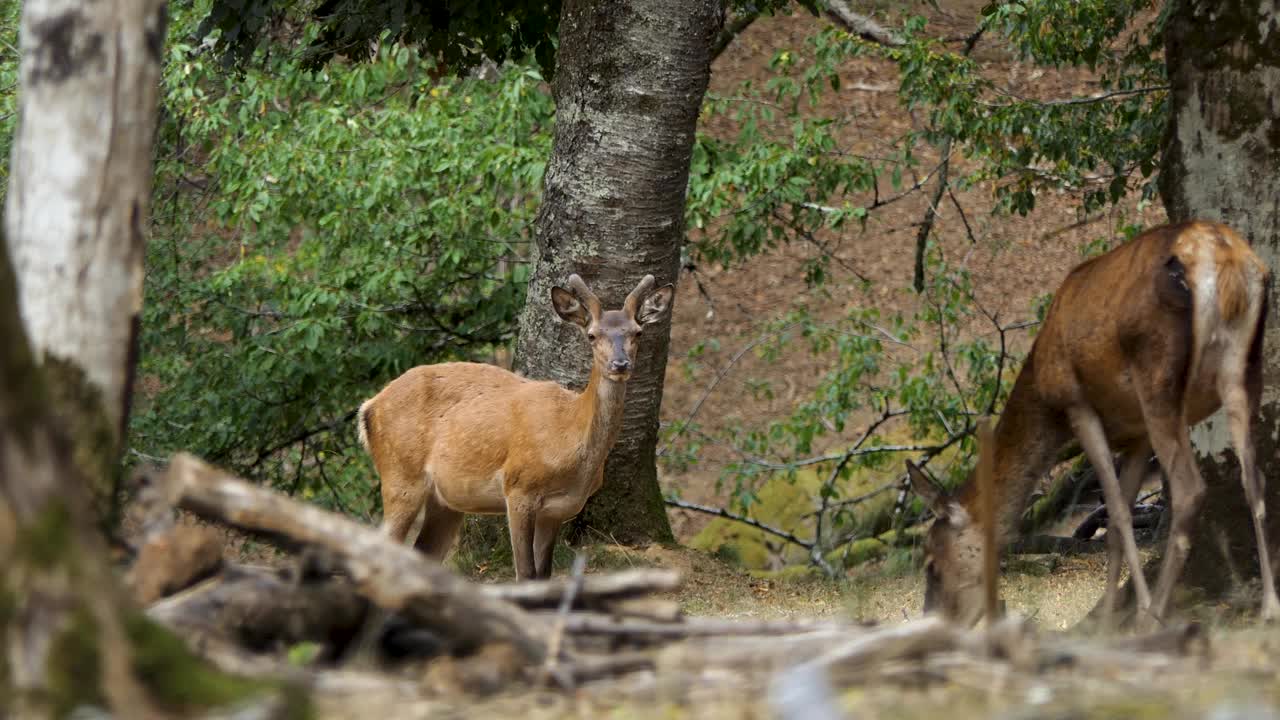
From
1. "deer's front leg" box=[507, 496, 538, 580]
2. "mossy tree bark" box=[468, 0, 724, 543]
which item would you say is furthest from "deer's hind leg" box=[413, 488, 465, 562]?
"mossy tree bark" box=[468, 0, 724, 543]

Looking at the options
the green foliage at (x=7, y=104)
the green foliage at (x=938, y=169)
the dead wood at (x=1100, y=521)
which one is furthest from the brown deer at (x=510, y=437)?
the green foliage at (x=7, y=104)

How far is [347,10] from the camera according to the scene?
1077 centimetres

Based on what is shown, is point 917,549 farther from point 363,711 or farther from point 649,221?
point 363,711

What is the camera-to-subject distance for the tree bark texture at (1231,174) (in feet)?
23.4

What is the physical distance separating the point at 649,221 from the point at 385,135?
148 inches

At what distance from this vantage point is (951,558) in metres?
7.23

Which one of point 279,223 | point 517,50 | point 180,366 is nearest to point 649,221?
point 517,50

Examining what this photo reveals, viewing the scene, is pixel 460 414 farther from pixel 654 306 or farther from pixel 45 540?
pixel 45 540

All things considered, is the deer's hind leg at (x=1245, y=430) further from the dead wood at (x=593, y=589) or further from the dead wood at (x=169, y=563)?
the dead wood at (x=169, y=563)

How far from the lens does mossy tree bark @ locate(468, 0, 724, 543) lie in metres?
9.64

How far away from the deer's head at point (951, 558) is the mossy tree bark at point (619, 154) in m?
2.96

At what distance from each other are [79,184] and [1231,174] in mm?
5237

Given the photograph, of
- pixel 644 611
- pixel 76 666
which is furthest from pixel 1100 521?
pixel 76 666

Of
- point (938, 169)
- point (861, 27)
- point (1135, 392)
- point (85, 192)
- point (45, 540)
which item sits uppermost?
point (861, 27)
